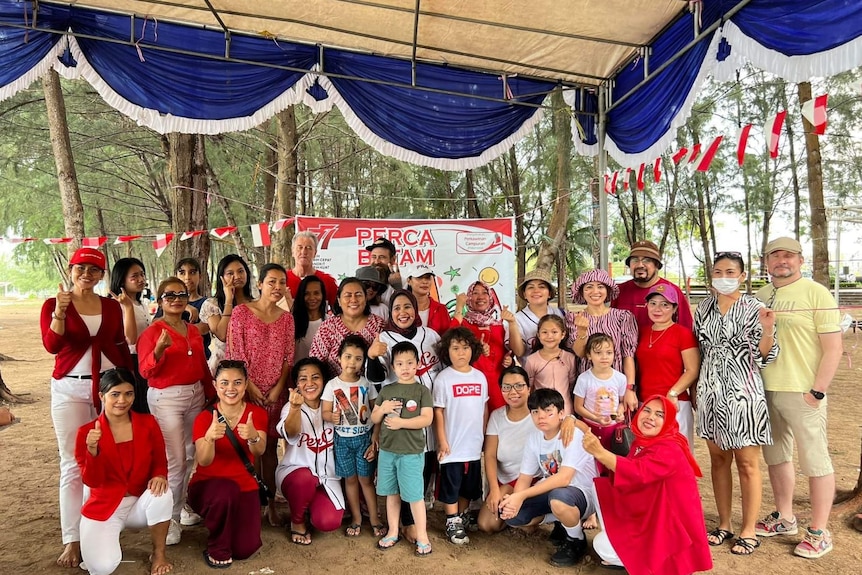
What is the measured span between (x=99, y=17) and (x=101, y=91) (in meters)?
0.53

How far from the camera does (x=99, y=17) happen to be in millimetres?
4023

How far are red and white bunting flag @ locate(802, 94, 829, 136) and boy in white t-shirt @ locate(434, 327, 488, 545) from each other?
85.9 inches

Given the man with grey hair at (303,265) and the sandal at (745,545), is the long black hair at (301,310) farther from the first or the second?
the sandal at (745,545)

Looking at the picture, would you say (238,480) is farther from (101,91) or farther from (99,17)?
(99,17)

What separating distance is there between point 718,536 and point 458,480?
1.56 metres

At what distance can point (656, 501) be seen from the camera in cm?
265

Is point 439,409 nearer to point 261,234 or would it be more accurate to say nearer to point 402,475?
point 402,475

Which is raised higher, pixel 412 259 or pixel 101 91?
pixel 101 91

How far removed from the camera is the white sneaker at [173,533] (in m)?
3.23

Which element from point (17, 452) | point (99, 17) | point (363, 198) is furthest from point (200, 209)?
point (363, 198)

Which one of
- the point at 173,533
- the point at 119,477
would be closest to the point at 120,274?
the point at 119,477

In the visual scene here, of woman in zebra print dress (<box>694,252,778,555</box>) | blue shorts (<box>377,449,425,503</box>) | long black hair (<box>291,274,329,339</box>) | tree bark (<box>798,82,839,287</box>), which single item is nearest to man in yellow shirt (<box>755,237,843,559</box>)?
woman in zebra print dress (<box>694,252,778,555</box>)

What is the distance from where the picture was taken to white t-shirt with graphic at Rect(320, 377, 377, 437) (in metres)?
3.34

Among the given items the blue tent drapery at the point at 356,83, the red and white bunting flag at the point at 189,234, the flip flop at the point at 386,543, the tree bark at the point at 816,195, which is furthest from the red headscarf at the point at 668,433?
the tree bark at the point at 816,195
